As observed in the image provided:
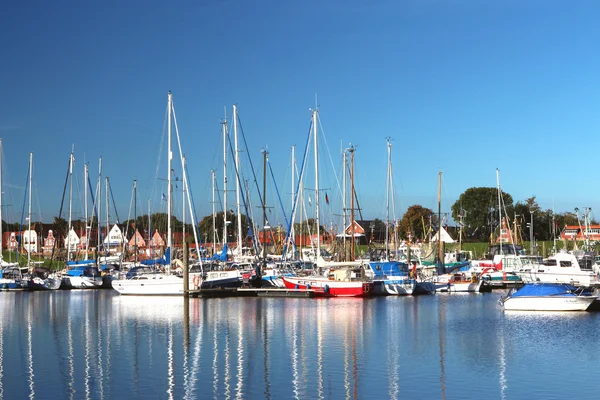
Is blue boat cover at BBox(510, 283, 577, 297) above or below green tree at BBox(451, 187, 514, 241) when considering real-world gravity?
below

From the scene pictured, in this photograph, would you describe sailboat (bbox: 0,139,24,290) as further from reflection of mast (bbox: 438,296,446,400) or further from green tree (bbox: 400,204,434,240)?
green tree (bbox: 400,204,434,240)

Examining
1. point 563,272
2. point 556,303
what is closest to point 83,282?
point 563,272

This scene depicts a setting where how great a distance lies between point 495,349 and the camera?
126 ft

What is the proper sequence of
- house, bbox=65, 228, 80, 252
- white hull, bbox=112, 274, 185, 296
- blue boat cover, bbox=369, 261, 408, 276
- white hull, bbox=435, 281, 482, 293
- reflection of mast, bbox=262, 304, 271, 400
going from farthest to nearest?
house, bbox=65, 228, 80, 252
white hull, bbox=435, 281, 482, 293
blue boat cover, bbox=369, 261, 408, 276
white hull, bbox=112, 274, 185, 296
reflection of mast, bbox=262, 304, 271, 400

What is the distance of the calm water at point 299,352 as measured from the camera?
1145 inches

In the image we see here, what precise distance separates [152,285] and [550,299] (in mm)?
33339

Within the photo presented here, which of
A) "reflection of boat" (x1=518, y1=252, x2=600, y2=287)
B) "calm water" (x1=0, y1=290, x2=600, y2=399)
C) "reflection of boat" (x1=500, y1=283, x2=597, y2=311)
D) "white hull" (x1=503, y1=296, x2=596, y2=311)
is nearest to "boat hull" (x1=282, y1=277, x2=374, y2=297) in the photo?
"calm water" (x1=0, y1=290, x2=600, y2=399)

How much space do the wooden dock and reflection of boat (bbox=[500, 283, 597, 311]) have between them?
18.3 m

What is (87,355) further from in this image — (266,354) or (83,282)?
Answer: (83,282)

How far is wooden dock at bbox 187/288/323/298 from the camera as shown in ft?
224

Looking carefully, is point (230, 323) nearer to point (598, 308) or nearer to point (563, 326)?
point (563, 326)

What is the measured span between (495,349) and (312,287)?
1245 inches

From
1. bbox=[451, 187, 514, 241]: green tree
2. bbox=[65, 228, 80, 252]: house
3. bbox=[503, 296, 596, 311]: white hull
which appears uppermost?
bbox=[451, 187, 514, 241]: green tree

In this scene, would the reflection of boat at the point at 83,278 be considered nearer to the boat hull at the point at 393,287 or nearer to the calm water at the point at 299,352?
the calm water at the point at 299,352
